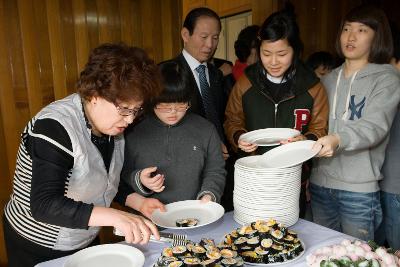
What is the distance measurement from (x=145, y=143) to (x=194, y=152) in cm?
23

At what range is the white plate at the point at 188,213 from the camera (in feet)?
4.54

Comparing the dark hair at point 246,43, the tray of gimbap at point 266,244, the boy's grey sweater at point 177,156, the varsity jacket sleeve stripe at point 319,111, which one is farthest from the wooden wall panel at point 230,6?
the tray of gimbap at point 266,244

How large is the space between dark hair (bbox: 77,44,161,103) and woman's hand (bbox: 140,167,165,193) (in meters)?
0.35

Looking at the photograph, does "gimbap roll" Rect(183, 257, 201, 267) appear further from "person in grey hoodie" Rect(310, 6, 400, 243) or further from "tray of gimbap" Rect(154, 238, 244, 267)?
"person in grey hoodie" Rect(310, 6, 400, 243)

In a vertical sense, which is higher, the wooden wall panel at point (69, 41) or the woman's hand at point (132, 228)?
the wooden wall panel at point (69, 41)

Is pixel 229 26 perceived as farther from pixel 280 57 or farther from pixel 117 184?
pixel 117 184

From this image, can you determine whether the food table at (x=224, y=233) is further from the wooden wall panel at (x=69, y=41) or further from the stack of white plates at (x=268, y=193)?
the wooden wall panel at (x=69, y=41)


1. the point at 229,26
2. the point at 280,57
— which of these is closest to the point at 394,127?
the point at 280,57

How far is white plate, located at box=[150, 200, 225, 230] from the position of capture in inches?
54.4

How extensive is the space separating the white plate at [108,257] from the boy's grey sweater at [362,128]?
3.24 feet

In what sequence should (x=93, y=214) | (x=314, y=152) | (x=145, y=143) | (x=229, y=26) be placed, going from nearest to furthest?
(x=93, y=214) < (x=314, y=152) < (x=145, y=143) < (x=229, y=26)

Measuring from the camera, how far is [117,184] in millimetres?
1462

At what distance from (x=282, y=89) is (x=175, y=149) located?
648 millimetres

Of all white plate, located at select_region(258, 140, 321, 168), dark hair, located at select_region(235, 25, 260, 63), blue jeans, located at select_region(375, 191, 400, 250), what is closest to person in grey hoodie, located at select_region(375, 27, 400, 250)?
blue jeans, located at select_region(375, 191, 400, 250)
